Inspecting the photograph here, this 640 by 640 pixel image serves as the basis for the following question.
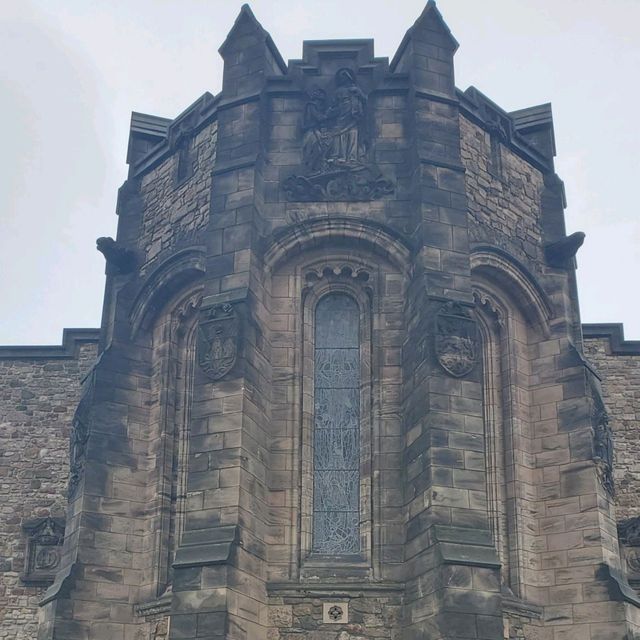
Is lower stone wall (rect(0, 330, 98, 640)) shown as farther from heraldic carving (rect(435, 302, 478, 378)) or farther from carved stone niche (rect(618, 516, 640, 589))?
carved stone niche (rect(618, 516, 640, 589))

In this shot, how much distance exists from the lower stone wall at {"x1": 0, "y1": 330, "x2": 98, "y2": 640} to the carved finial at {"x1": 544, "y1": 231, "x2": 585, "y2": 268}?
9922 millimetres

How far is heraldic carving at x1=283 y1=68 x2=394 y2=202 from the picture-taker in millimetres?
15586

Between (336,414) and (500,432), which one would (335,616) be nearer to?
(336,414)

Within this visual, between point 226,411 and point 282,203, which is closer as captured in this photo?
point 226,411

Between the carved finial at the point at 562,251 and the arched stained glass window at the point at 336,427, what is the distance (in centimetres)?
362

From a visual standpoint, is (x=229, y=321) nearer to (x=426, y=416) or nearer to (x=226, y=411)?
(x=226, y=411)

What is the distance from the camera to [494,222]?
16719 mm

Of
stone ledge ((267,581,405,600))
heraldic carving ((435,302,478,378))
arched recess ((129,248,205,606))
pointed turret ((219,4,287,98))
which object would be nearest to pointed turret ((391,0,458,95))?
pointed turret ((219,4,287,98))

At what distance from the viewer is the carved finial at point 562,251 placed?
17109mm

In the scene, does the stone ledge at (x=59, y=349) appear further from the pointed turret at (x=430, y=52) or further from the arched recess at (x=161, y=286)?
the pointed turret at (x=430, y=52)

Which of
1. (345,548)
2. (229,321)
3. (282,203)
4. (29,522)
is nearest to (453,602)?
(345,548)

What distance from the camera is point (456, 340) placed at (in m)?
14.0

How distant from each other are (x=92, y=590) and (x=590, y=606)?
22.3 ft

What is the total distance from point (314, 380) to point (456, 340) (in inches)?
89.6
